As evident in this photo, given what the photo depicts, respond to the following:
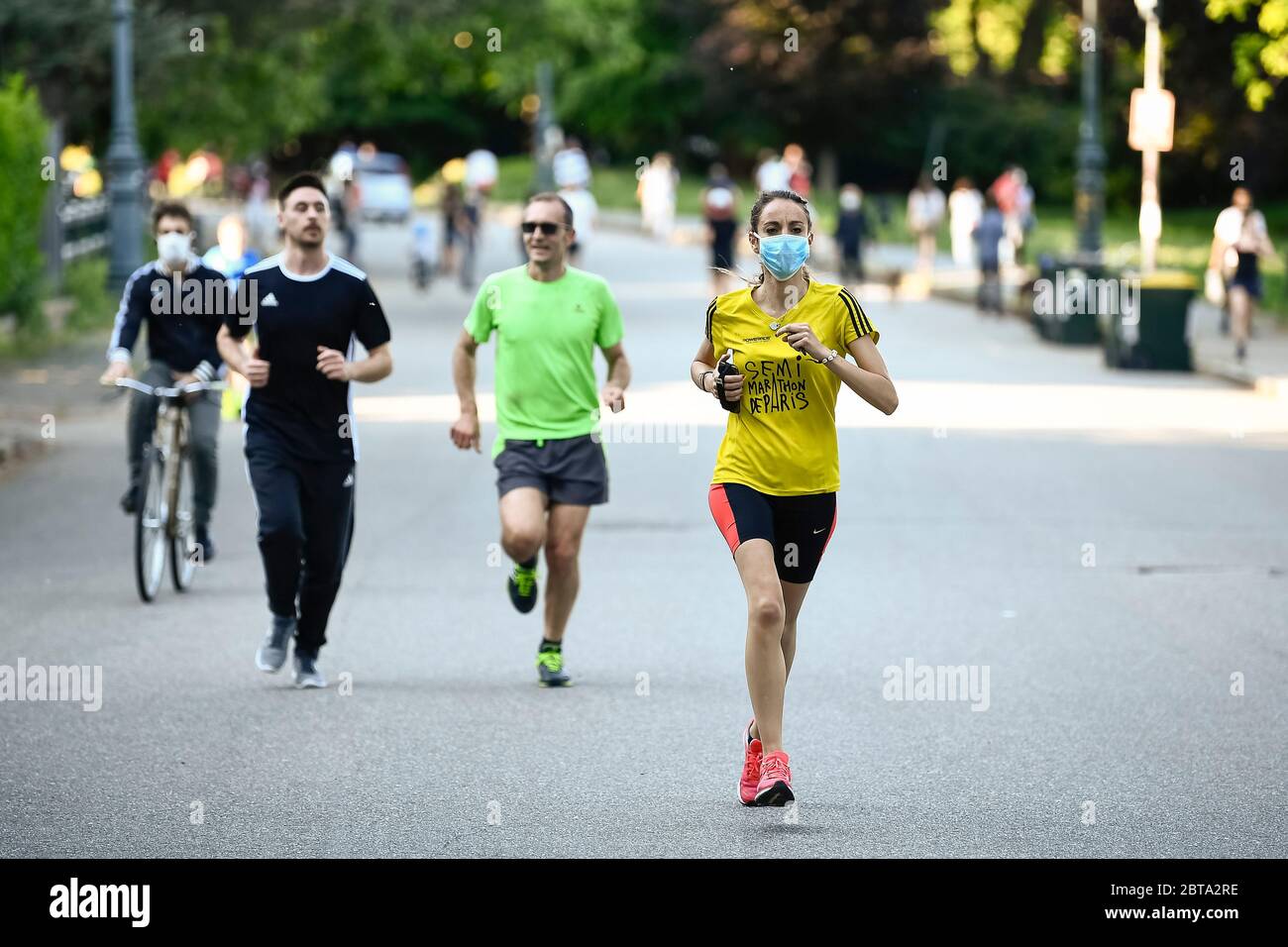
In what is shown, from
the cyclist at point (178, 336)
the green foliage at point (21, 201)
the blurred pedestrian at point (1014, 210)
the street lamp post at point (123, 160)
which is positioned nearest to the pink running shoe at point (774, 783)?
the cyclist at point (178, 336)

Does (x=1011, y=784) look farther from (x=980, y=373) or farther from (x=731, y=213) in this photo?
(x=731, y=213)

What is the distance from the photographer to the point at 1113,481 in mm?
15562

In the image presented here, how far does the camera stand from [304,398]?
8531 millimetres

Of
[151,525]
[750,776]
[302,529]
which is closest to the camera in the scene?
[750,776]

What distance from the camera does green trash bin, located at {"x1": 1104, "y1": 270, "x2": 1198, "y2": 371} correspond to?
24.4m

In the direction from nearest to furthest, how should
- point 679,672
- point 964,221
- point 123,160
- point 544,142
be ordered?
point 679,672
point 123,160
point 964,221
point 544,142

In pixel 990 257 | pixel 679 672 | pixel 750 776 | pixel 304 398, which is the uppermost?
pixel 990 257

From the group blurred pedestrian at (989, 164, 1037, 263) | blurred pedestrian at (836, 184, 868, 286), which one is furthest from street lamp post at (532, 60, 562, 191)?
blurred pedestrian at (836, 184, 868, 286)

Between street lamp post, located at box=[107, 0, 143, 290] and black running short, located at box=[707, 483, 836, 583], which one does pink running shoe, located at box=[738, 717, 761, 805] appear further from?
street lamp post, located at box=[107, 0, 143, 290]

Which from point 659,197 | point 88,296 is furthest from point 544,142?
point 88,296

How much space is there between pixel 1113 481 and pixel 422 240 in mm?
20308

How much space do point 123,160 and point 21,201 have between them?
3.86 meters

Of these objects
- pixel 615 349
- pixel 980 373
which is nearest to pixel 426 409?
pixel 980 373

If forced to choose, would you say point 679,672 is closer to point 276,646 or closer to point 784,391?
point 276,646
